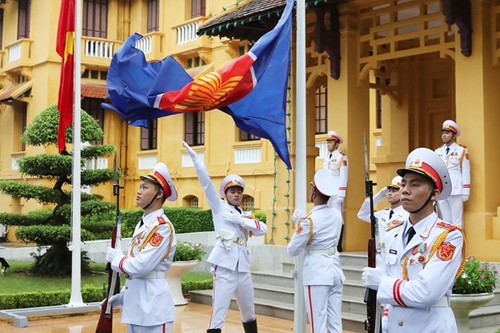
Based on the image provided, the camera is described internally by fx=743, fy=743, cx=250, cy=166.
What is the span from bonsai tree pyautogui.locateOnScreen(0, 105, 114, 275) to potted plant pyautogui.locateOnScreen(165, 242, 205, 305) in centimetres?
376

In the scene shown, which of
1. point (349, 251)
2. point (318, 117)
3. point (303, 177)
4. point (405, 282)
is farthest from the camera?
point (318, 117)

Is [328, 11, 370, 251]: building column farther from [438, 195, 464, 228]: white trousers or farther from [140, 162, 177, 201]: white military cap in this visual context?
[140, 162, 177, 201]: white military cap

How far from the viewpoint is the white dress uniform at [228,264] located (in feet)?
30.2

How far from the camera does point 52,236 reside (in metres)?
17.0

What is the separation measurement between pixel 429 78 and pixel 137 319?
40.0 feet

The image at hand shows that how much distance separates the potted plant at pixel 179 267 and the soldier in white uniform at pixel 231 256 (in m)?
4.46

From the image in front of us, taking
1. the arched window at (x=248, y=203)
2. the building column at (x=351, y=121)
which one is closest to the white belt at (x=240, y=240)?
the building column at (x=351, y=121)

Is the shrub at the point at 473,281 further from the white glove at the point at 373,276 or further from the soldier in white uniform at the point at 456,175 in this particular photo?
the white glove at the point at 373,276

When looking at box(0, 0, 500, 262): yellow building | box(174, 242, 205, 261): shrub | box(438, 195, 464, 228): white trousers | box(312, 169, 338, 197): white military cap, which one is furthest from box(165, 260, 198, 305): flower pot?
box(312, 169, 338, 197): white military cap

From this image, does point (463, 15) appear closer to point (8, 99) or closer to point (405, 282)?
point (405, 282)

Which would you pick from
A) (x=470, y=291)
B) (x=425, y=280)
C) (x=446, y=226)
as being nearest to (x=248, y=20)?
(x=470, y=291)

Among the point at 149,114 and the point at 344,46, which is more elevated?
the point at 344,46

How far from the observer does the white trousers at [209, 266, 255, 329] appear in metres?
9.20

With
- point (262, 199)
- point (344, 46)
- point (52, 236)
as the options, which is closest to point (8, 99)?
point (262, 199)
